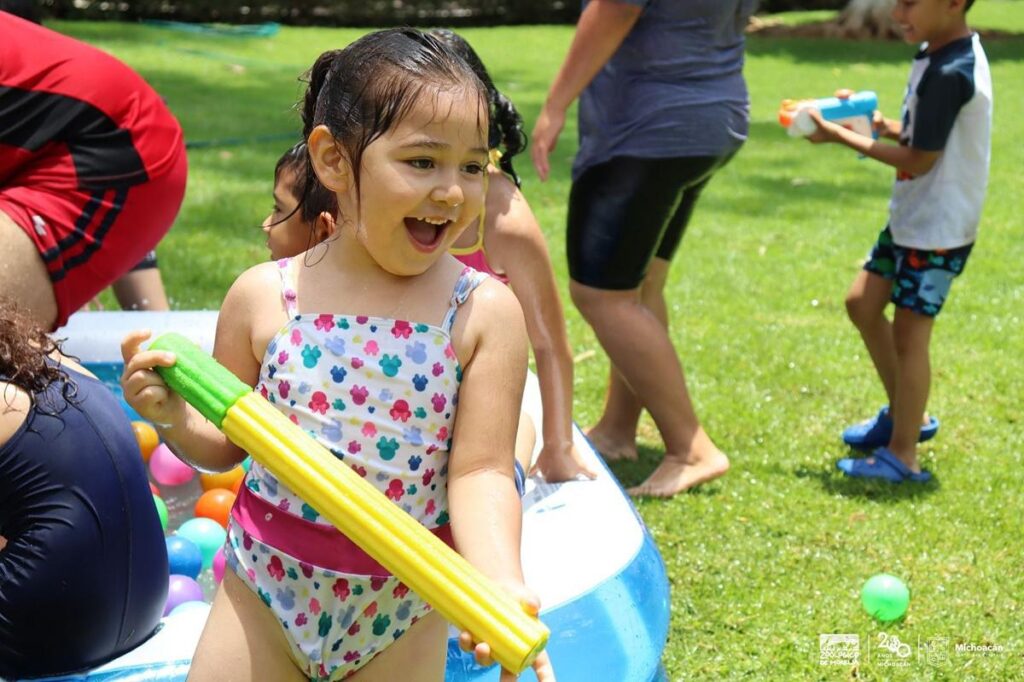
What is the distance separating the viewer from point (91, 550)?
231 cm

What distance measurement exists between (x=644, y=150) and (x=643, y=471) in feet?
3.40

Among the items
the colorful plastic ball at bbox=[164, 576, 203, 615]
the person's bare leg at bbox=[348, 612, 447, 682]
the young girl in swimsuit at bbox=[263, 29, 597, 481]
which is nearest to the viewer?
the person's bare leg at bbox=[348, 612, 447, 682]

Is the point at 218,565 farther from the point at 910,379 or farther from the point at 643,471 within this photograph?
the point at 910,379

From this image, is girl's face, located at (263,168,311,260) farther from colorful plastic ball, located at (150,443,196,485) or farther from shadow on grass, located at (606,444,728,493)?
shadow on grass, located at (606,444,728,493)

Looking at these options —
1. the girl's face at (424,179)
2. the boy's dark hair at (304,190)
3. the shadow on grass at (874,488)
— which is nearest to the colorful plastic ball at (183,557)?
the boy's dark hair at (304,190)

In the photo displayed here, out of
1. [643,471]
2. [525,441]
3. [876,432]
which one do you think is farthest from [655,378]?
[525,441]

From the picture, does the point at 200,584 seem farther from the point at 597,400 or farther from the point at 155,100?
the point at 597,400

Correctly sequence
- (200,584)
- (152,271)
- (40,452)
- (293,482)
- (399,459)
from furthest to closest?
(152,271)
(200,584)
(40,452)
(399,459)
(293,482)

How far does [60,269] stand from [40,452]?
101 cm

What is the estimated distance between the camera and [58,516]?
2277 millimetres

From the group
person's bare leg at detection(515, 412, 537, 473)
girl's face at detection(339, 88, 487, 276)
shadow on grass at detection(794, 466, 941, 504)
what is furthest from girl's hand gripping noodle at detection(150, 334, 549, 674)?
shadow on grass at detection(794, 466, 941, 504)

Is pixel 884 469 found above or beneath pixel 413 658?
beneath

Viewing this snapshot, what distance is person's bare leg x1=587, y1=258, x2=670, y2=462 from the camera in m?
4.15

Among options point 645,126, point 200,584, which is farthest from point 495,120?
point 200,584
